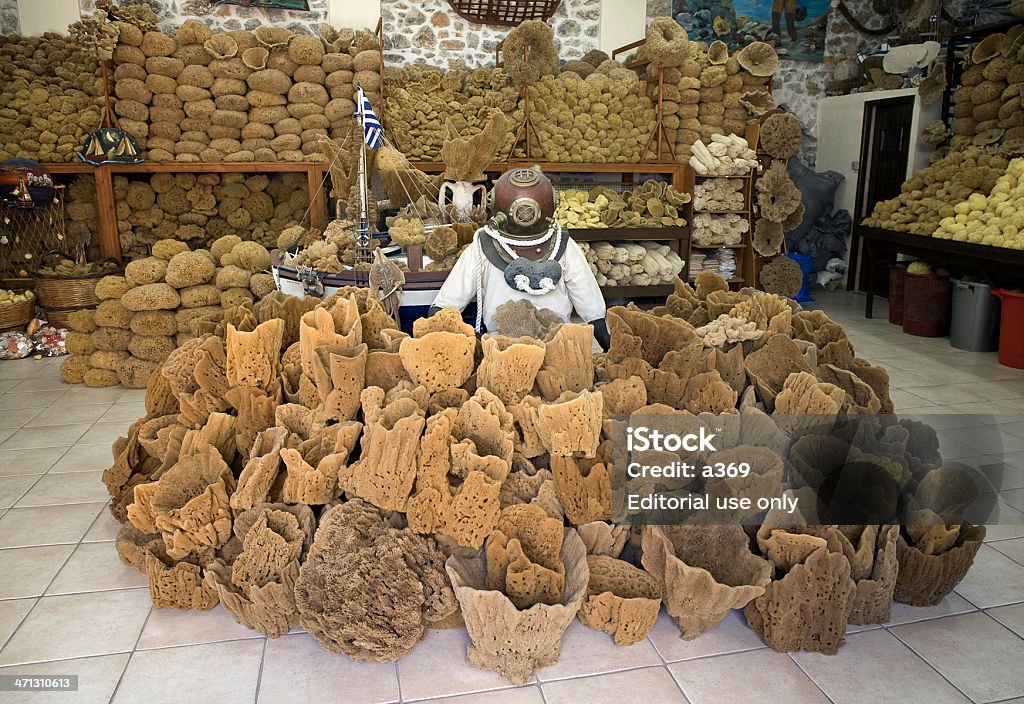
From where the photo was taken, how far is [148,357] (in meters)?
5.27

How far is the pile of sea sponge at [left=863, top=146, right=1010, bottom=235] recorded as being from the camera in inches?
261

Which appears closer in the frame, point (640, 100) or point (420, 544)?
point (420, 544)

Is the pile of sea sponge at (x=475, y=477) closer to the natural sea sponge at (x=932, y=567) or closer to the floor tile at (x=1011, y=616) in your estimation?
the natural sea sponge at (x=932, y=567)

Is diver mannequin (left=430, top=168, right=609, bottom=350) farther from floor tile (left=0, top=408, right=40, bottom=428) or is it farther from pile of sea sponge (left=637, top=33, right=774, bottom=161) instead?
pile of sea sponge (left=637, top=33, right=774, bottom=161)

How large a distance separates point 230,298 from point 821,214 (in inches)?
261

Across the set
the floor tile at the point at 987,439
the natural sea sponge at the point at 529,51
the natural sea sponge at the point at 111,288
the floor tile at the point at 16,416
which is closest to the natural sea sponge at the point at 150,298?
the natural sea sponge at the point at 111,288

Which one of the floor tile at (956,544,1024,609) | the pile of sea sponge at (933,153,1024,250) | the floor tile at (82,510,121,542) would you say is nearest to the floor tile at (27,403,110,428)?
the floor tile at (82,510,121,542)

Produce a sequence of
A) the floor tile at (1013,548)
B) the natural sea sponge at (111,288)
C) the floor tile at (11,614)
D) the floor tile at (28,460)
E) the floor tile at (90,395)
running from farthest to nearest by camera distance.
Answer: the natural sea sponge at (111,288)
the floor tile at (90,395)
the floor tile at (28,460)
the floor tile at (1013,548)
the floor tile at (11,614)

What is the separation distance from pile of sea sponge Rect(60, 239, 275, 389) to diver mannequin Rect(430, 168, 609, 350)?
2513 mm

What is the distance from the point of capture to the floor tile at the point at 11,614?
247 cm

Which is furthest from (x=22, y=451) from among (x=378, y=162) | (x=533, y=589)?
(x=533, y=589)

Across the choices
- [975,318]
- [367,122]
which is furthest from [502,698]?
[975,318]

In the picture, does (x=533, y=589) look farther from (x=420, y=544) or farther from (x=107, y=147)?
Result: (x=107, y=147)

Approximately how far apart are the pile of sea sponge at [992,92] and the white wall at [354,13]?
542 cm
